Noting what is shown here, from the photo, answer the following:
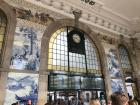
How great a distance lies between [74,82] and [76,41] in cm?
286

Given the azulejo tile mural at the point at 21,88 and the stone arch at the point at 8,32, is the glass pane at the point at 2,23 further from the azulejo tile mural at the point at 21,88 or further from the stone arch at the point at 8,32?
the azulejo tile mural at the point at 21,88

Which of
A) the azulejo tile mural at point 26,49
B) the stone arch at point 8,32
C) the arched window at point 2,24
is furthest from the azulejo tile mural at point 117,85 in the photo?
the arched window at point 2,24

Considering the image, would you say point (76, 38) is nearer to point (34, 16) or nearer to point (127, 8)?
point (34, 16)

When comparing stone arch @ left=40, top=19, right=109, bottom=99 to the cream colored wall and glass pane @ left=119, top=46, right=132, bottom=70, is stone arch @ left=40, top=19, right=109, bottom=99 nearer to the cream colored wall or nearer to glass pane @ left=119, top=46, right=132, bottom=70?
the cream colored wall

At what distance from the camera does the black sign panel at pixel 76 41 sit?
10414 mm

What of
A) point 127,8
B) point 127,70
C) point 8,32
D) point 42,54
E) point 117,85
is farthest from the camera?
point 127,70

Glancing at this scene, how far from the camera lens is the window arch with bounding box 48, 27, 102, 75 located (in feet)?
30.8

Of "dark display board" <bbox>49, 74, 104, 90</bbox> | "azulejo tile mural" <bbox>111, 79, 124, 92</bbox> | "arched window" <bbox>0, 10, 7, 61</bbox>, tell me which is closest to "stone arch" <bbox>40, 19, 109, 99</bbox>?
"dark display board" <bbox>49, 74, 104, 90</bbox>

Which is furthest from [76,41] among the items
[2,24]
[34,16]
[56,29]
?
[2,24]

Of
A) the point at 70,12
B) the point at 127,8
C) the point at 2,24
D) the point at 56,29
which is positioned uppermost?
the point at 127,8

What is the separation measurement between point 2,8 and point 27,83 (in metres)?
4.01

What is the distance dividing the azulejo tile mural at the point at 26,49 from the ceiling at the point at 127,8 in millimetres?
5742

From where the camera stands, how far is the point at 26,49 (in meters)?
8.16

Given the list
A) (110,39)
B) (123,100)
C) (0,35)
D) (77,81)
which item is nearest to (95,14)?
(110,39)
